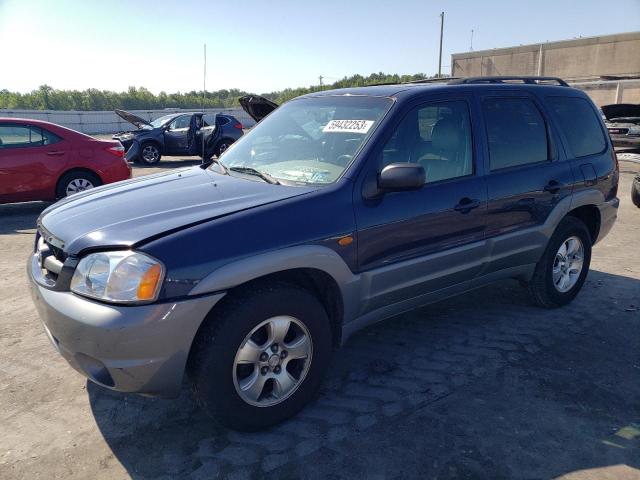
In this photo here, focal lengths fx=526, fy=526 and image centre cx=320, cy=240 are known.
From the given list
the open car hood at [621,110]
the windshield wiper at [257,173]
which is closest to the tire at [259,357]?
the windshield wiper at [257,173]

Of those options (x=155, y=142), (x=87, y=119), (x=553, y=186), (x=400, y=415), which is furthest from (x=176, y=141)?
(x=87, y=119)

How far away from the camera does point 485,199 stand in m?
3.70

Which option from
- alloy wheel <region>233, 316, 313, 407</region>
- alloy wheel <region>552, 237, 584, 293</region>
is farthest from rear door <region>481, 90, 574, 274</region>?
alloy wheel <region>233, 316, 313, 407</region>

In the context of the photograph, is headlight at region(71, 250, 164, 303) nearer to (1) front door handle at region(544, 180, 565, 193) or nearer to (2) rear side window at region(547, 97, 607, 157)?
(1) front door handle at region(544, 180, 565, 193)

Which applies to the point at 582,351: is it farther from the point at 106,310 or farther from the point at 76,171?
the point at 76,171

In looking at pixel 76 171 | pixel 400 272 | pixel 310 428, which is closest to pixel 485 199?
pixel 400 272

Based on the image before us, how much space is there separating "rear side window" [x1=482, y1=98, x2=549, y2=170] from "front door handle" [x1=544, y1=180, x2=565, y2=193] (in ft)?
0.65

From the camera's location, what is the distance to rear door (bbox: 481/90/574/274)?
383 cm

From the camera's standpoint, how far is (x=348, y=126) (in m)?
3.44

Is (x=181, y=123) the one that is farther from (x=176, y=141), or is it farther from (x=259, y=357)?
(x=259, y=357)

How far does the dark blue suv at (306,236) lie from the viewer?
2.47m

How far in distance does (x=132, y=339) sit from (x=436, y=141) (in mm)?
2346

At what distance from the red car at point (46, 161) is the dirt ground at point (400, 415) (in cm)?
444

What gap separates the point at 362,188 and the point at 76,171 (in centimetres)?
691
